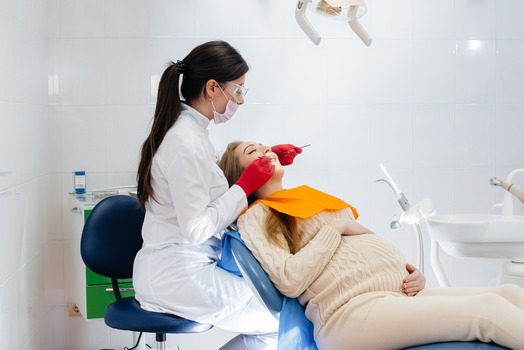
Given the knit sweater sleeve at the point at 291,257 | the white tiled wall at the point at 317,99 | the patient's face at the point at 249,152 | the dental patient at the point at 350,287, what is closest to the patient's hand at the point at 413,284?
the dental patient at the point at 350,287

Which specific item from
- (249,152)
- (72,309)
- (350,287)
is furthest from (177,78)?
(72,309)

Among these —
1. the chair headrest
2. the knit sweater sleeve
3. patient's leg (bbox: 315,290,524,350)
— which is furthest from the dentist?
patient's leg (bbox: 315,290,524,350)

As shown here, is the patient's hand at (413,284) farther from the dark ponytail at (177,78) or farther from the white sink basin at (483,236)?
the dark ponytail at (177,78)

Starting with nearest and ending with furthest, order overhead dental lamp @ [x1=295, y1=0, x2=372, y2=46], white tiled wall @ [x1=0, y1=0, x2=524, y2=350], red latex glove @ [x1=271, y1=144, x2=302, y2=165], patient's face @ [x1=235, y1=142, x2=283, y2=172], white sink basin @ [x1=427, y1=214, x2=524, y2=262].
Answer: overhead dental lamp @ [x1=295, y1=0, x2=372, y2=46]
patient's face @ [x1=235, y1=142, x2=283, y2=172]
red latex glove @ [x1=271, y1=144, x2=302, y2=165]
white sink basin @ [x1=427, y1=214, x2=524, y2=262]
white tiled wall @ [x1=0, y1=0, x2=524, y2=350]

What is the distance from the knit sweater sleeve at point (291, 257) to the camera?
1486mm

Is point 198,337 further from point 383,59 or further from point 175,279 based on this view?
point 383,59

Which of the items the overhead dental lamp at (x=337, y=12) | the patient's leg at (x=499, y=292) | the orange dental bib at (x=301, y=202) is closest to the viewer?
the patient's leg at (x=499, y=292)

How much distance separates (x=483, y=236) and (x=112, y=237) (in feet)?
5.24

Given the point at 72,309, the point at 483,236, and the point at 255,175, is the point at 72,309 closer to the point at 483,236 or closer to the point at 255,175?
the point at 255,175

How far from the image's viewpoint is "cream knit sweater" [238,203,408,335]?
1.49 meters

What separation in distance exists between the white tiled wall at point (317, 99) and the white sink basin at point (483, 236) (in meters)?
0.57

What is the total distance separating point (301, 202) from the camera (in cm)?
173

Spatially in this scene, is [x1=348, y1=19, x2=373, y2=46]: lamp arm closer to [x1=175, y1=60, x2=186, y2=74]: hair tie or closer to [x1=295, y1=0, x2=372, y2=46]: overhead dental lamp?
[x1=295, y1=0, x2=372, y2=46]: overhead dental lamp

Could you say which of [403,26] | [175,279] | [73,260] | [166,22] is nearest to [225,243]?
[175,279]
